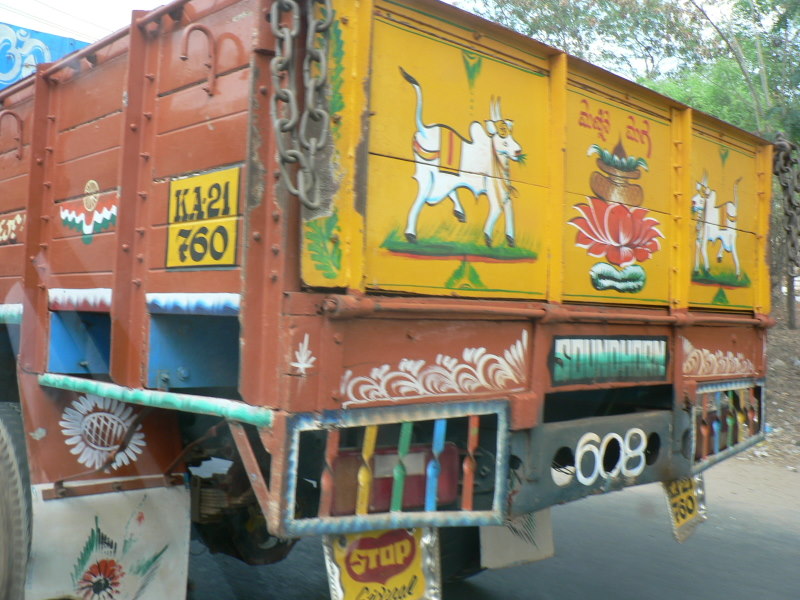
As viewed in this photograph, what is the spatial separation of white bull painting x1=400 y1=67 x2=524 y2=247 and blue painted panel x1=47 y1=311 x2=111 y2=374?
1.36 m

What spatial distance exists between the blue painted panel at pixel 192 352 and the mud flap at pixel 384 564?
0.72 m

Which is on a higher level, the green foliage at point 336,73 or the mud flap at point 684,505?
the green foliage at point 336,73

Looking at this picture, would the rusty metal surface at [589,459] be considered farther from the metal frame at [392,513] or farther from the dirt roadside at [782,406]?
the dirt roadside at [782,406]

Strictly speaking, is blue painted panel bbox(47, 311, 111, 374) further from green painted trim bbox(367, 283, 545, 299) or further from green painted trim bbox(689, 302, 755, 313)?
green painted trim bbox(689, 302, 755, 313)

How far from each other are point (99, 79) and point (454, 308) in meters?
1.49

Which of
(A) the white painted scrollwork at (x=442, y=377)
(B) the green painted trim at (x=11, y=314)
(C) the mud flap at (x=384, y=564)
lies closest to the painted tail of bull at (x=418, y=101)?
(A) the white painted scrollwork at (x=442, y=377)

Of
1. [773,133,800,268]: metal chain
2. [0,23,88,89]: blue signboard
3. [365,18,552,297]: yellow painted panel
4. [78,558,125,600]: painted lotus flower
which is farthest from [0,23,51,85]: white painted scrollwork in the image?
[773,133,800,268]: metal chain

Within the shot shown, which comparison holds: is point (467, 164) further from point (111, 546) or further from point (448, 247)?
point (111, 546)

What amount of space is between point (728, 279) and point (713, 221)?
30cm

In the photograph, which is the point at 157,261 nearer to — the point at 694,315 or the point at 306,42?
the point at 306,42

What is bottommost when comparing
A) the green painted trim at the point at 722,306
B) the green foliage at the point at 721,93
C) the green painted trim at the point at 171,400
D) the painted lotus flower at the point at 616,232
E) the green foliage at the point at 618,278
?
the green painted trim at the point at 171,400

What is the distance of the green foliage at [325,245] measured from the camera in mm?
2117

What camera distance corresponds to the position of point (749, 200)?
3932 mm

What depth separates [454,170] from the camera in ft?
8.11
